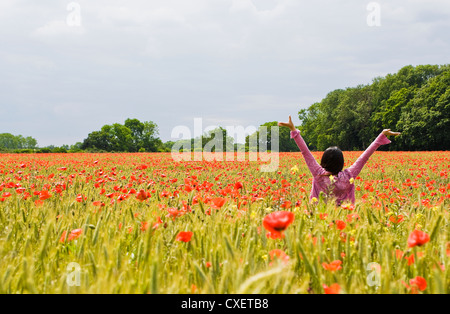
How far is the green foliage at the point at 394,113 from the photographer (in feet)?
159

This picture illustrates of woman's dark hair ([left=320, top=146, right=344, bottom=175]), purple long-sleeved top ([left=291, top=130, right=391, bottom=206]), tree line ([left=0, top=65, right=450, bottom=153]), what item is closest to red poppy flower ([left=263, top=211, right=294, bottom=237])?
purple long-sleeved top ([left=291, top=130, right=391, bottom=206])

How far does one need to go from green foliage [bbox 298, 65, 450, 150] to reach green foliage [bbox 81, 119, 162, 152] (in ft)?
135

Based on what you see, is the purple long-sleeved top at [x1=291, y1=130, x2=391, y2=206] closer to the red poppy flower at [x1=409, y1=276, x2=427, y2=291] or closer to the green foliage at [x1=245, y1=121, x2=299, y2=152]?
the red poppy flower at [x1=409, y1=276, x2=427, y2=291]

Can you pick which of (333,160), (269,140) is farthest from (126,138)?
(333,160)

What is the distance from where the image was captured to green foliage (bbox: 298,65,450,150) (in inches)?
1911

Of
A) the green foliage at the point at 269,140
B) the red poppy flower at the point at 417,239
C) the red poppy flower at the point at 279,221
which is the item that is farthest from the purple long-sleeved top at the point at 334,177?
the green foliage at the point at 269,140

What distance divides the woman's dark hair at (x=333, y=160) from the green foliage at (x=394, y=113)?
50.8 m

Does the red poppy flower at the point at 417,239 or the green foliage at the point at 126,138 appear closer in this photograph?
the red poppy flower at the point at 417,239

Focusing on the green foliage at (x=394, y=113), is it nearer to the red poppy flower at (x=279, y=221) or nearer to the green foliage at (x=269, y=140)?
the green foliage at (x=269, y=140)

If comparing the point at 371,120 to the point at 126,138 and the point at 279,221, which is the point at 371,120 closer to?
the point at 126,138

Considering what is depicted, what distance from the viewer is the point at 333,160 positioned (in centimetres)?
405

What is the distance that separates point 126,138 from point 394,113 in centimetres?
6315
